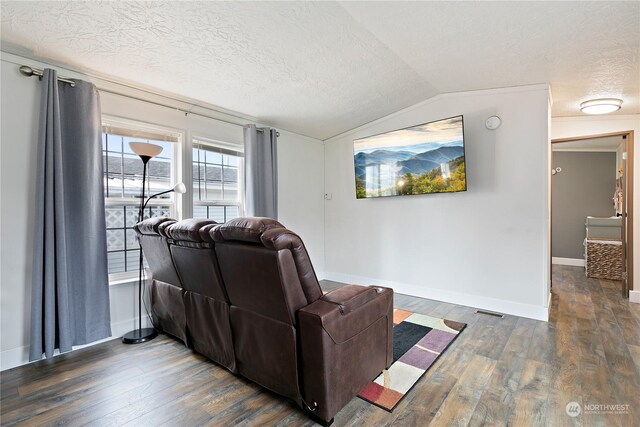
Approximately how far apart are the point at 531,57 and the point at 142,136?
3701mm

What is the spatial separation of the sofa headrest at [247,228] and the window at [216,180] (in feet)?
6.51

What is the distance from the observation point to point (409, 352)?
2.41 meters

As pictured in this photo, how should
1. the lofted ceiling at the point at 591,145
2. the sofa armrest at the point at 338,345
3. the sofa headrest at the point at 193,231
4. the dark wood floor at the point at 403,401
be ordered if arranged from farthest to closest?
the lofted ceiling at the point at 591,145 < the sofa headrest at the point at 193,231 < the dark wood floor at the point at 403,401 < the sofa armrest at the point at 338,345

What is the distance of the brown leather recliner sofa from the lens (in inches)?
59.8

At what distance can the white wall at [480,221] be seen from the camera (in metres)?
3.15

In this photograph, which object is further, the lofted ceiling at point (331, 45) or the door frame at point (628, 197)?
the door frame at point (628, 197)

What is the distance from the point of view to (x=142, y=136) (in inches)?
118

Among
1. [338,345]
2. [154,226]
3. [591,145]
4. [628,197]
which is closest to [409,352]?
[338,345]

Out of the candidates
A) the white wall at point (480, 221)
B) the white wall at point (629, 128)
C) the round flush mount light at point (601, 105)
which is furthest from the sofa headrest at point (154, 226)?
the white wall at point (629, 128)

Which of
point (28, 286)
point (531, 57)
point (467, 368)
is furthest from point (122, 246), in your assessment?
point (531, 57)

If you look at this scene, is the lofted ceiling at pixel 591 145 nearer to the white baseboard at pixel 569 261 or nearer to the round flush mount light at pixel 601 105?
the round flush mount light at pixel 601 105

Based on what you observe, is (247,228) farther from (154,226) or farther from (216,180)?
(216,180)

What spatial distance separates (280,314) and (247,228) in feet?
1.65

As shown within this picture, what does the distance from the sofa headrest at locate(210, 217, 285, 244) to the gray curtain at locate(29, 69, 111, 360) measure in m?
1.54
